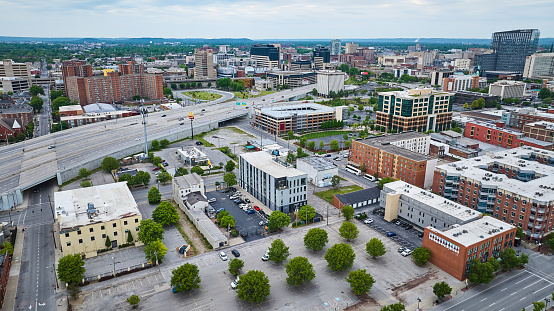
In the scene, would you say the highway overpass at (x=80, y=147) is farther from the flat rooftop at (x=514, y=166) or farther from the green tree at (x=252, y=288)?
the flat rooftop at (x=514, y=166)

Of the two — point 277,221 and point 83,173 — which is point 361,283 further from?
point 83,173

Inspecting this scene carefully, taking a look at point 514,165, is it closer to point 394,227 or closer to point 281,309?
point 394,227

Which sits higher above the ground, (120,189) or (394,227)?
(120,189)

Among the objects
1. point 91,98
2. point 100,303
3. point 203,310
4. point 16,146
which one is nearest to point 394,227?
point 203,310

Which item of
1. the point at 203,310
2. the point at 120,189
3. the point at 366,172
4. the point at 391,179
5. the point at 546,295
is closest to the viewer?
the point at 203,310

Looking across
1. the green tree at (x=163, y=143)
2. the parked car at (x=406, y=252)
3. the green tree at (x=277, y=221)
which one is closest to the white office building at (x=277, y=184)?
the green tree at (x=277, y=221)

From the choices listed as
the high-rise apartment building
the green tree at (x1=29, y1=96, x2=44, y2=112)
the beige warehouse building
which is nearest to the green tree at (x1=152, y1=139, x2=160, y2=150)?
the beige warehouse building

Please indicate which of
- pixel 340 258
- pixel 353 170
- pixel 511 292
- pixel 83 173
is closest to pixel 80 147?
pixel 83 173
